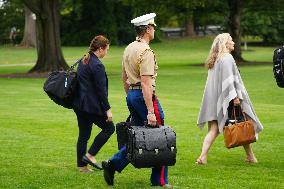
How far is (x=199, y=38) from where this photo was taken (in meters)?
74.3

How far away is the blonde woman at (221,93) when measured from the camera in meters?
10.6

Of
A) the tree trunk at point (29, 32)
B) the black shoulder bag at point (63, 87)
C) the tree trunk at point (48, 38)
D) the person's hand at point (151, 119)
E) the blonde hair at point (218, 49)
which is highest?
the blonde hair at point (218, 49)

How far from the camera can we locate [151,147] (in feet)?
26.7

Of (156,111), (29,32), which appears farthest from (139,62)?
(29,32)

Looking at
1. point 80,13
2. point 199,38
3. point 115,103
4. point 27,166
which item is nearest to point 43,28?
point 115,103

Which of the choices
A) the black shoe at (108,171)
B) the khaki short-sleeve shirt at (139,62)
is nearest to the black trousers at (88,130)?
the black shoe at (108,171)

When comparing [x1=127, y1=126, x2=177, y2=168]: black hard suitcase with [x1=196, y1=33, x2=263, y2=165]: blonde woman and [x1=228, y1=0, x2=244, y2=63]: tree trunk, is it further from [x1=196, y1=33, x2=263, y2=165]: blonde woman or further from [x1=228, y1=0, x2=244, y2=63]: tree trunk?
[x1=228, y1=0, x2=244, y2=63]: tree trunk

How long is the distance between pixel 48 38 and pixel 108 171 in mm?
27117

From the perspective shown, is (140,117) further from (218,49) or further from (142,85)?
(218,49)

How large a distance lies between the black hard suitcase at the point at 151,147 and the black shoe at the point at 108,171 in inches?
23.1

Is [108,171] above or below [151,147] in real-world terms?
below

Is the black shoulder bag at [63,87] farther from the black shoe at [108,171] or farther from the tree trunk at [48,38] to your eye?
the tree trunk at [48,38]

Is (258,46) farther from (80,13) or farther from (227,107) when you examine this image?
(227,107)

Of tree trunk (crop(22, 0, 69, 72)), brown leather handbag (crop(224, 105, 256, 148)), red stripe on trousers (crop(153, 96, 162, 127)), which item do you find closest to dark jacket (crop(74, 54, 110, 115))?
red stripe on trousers (crop(153, 96, 162, 127))
